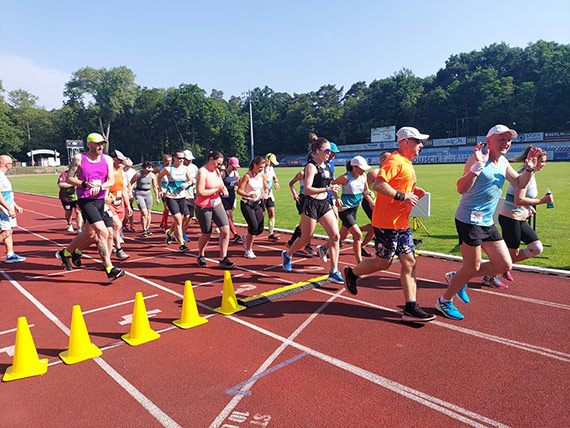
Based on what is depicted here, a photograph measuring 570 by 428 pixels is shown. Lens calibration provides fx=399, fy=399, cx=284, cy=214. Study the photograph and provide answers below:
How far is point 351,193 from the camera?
7023 mm

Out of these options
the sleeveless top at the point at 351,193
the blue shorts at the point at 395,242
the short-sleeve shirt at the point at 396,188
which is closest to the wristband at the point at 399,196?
the short-sleeve shirt at the point at 396,188

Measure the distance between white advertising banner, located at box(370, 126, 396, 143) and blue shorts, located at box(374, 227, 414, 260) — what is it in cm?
7824

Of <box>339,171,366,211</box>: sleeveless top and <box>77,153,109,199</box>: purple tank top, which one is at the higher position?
<box>77,153,109,199</box>: purple tank top

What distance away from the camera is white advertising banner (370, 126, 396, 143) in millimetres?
79375

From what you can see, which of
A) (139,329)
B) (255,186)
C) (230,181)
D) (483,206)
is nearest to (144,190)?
(230,181)

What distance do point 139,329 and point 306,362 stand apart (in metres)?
1.87

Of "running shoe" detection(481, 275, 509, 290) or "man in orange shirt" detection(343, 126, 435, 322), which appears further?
"running shoe" detection(481, 275, 509, 290)

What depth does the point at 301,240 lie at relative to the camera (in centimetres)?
620

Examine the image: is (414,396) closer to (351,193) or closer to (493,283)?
(493,283)

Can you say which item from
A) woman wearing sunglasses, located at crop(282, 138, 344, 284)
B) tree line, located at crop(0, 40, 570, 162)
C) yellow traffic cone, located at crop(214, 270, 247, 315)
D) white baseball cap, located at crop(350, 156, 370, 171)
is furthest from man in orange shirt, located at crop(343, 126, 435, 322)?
tree line, located at crop(0, 40, 570, 162)

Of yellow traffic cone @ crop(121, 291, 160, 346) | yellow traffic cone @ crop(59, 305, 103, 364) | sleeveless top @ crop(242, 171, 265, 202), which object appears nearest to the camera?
yellow traffic cone @ crop(59, 305, 103, 364)

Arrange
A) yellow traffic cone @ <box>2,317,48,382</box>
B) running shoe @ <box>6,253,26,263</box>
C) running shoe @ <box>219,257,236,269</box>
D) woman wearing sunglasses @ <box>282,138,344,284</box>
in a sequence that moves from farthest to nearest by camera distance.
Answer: running shoe @ <box>6,253,26,263</box> < running shoe @ <box>219,257,236,269</box> < woman wearing sunglasses @ <box>282,138,344,284</box> < yellow traffic cone @ <box>2,317,48,382</box>

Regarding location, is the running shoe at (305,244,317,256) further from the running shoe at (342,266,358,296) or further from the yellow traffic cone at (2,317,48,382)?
the yellow traffic cone at (2,317,48,382)

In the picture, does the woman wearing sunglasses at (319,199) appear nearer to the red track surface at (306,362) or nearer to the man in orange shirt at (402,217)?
the red track surface at (306,362)
